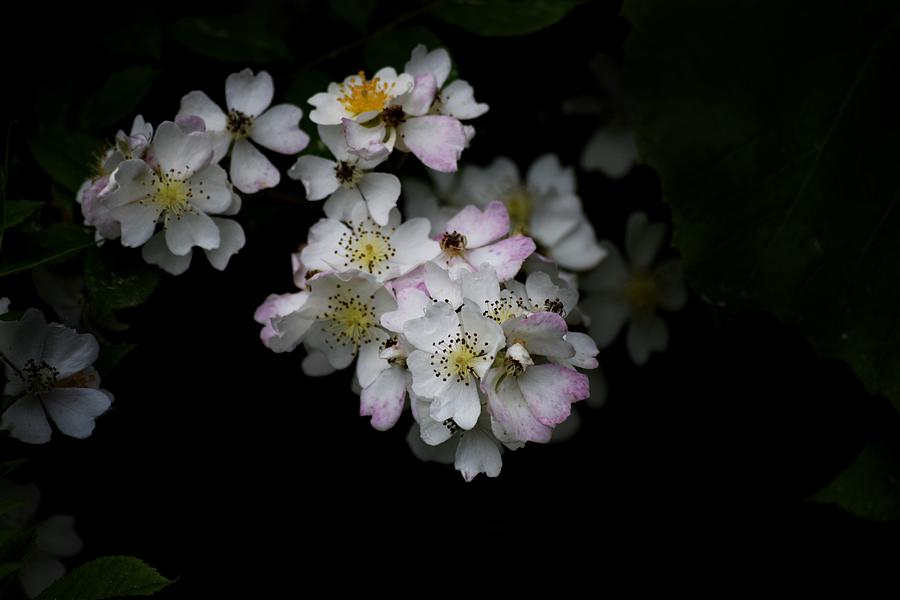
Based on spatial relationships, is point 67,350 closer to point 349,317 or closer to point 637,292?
point 349,317

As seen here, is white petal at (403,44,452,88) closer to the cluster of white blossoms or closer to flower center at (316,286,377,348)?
the cluster of white blossoms

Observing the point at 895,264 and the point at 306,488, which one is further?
the point at 306,488

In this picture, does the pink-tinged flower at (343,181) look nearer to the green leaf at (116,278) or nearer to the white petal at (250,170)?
the white petal at (250,170)

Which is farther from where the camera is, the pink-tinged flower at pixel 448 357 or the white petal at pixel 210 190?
the white petal at pixel 210 190

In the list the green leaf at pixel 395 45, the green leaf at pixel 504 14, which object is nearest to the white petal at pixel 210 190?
the green leaf at pixel 395 45

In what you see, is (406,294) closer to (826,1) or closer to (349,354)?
(349,354)

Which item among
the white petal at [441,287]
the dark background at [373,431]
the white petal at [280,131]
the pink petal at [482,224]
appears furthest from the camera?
the dark background at [373,431]

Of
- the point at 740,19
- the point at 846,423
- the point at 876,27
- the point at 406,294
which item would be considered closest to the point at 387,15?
the point at 740,19
